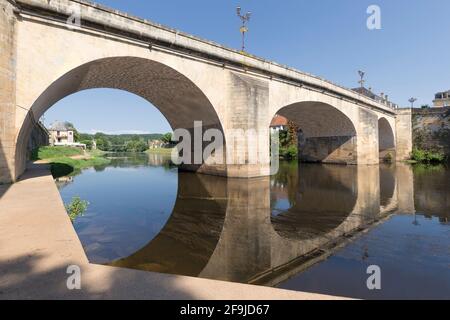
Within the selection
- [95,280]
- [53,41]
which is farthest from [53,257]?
[53,41]

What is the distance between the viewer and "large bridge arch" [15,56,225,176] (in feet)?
43.0

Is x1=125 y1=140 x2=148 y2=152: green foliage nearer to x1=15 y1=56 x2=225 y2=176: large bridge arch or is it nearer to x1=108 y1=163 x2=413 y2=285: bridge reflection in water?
x1=15 y1=56 x2=225 y2=176: large bridge arch

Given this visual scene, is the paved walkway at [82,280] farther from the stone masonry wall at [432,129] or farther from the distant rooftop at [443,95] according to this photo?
the distant rooftop at [443,95]

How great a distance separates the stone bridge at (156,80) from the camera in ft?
33.7

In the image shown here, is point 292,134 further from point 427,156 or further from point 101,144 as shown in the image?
point 101,144

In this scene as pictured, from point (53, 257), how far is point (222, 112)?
14.5m

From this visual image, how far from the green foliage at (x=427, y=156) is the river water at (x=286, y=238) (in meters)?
28.1

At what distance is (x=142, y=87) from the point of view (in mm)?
18703

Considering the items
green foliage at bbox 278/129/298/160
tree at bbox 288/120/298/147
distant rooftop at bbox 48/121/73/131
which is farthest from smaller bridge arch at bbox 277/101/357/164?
distant rooftop at bbox 48/121/73/131

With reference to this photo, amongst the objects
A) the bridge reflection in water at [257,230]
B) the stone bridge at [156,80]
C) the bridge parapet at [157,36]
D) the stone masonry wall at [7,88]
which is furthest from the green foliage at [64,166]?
the bridge reflection in water at [257,230]

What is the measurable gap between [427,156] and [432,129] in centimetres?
553

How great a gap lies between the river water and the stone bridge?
15.4 ft
